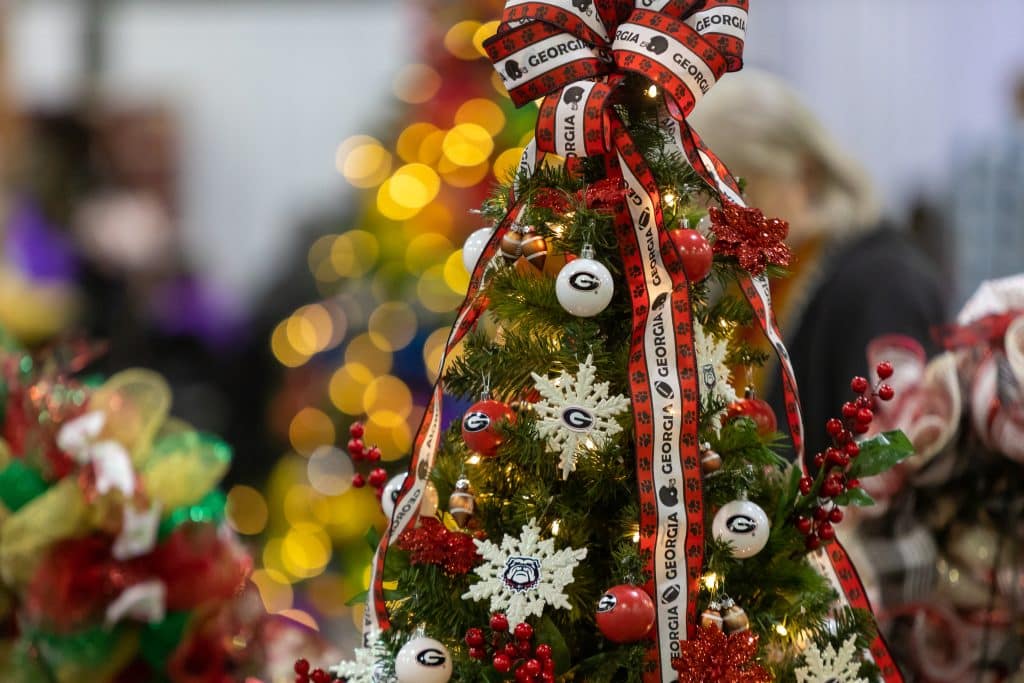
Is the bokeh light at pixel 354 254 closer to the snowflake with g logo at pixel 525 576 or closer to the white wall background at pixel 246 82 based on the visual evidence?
the snowflake with g logo at pixel 525 576

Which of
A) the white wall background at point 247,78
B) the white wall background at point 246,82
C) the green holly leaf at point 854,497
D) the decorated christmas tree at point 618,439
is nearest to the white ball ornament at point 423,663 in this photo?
the decorated christmas tree at point 618,439

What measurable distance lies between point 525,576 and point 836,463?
317mm

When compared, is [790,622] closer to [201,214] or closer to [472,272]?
[472,272]

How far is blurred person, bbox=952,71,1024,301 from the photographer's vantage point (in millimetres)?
3887

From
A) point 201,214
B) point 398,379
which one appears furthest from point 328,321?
point 201,214

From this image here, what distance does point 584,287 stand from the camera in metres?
1.20

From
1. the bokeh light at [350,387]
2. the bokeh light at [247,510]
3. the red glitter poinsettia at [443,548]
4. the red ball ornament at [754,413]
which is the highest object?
the red ball ornament at [754,413]

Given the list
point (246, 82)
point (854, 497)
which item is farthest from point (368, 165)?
point (246, 82)

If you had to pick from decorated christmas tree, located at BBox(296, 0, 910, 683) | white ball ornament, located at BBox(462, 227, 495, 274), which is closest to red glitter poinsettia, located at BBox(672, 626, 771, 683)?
decorated christmas tree, located at BBox(296, 0, 910, 683)

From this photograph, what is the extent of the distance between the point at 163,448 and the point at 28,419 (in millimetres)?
177

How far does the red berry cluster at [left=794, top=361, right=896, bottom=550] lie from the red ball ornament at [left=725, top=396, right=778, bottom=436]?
0.07 meters

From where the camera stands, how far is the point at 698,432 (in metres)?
1.23

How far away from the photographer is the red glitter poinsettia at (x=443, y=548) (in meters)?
1.25

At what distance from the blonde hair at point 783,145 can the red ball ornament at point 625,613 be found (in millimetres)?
1463
